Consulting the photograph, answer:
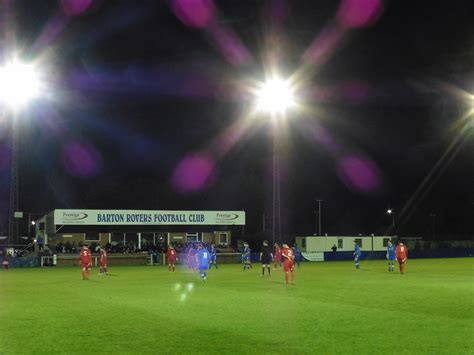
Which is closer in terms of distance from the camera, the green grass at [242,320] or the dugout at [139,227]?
the green grass at [242,320]

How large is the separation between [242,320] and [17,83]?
2954cm

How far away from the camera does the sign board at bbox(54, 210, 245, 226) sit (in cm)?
5250

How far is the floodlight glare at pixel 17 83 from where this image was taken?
37594 mm

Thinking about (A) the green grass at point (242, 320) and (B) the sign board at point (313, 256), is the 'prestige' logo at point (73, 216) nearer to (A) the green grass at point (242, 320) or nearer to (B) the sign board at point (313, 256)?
(B) the sign board at point (313, 256)

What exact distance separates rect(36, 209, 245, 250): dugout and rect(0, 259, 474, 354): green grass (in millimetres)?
29715

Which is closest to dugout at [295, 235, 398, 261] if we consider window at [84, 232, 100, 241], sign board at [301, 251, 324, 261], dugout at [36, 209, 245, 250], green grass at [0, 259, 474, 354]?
sign board at [301, 251, 324, 261]

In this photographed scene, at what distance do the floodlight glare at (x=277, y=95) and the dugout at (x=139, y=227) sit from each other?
67.6ft

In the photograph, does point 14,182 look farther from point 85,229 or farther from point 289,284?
point 289,284

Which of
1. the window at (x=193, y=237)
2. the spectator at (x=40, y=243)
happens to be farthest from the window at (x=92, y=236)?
the window at (x=193, y=237)

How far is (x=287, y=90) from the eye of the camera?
3900 centimetres

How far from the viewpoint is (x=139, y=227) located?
185 ft

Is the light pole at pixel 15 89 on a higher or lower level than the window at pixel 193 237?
higher

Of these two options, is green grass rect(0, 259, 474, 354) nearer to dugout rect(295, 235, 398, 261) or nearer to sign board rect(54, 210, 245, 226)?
sign board rect(54, 210, 245, 226)

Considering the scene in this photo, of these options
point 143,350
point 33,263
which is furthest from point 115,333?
point 33,263
